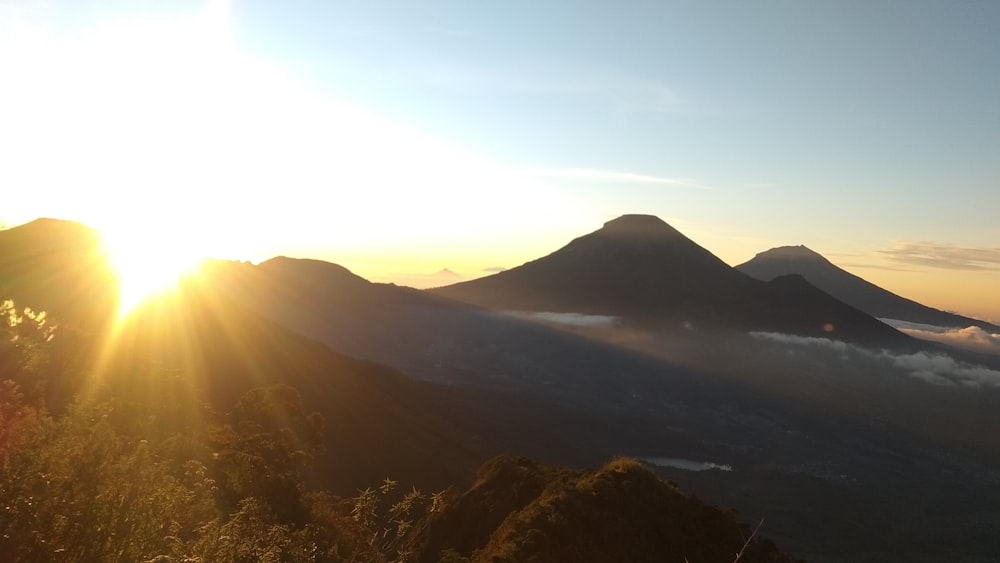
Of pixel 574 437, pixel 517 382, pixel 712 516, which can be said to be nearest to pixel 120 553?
pixel 712 516

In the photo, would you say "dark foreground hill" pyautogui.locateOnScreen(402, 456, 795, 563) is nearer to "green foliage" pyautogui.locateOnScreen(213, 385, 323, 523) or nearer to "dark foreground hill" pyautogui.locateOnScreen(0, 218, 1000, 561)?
"green foliage" pyautogui.locateOnScreen(213, 385, 323, 523)

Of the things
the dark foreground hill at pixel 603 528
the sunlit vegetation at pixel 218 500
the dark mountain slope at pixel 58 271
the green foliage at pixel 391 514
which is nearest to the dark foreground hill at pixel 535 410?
the sunlit vegetation at pixel 218 500

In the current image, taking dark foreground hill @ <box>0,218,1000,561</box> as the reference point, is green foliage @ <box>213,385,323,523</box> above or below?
above

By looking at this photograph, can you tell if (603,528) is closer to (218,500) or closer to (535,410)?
(218,500)

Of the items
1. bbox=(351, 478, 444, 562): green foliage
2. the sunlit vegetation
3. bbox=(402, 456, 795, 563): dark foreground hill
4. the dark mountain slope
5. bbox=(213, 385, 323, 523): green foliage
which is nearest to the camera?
the sunlit vegetation

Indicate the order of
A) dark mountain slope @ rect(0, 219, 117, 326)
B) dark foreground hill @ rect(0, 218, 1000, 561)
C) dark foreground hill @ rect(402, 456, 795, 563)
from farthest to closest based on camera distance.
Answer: dark foreground hill @ rect(0, 218, 1000, 561) → dark mountain slope @ rect(0, 219, 117, 326) → dark foreground hill @ rect(402, 456, 795, 563)

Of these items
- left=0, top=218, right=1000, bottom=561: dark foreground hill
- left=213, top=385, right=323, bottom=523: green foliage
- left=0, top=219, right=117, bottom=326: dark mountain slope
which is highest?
left=0, top=219, right=117, bottom=326: dark mountain slope

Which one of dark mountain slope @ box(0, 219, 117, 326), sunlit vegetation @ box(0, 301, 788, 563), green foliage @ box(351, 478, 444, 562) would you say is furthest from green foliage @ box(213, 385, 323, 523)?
dark mountain slope @ box(0, 219, 117, 326)

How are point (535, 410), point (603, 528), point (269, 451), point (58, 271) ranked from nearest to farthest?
point (603, 528) → point (269, 451) → point (58, 271) → point (535, 410)

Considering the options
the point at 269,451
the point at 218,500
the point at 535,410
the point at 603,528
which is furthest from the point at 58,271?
the point at 535,410

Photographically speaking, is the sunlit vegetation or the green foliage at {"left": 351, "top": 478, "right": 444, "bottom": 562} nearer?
the sunlit vegetation
